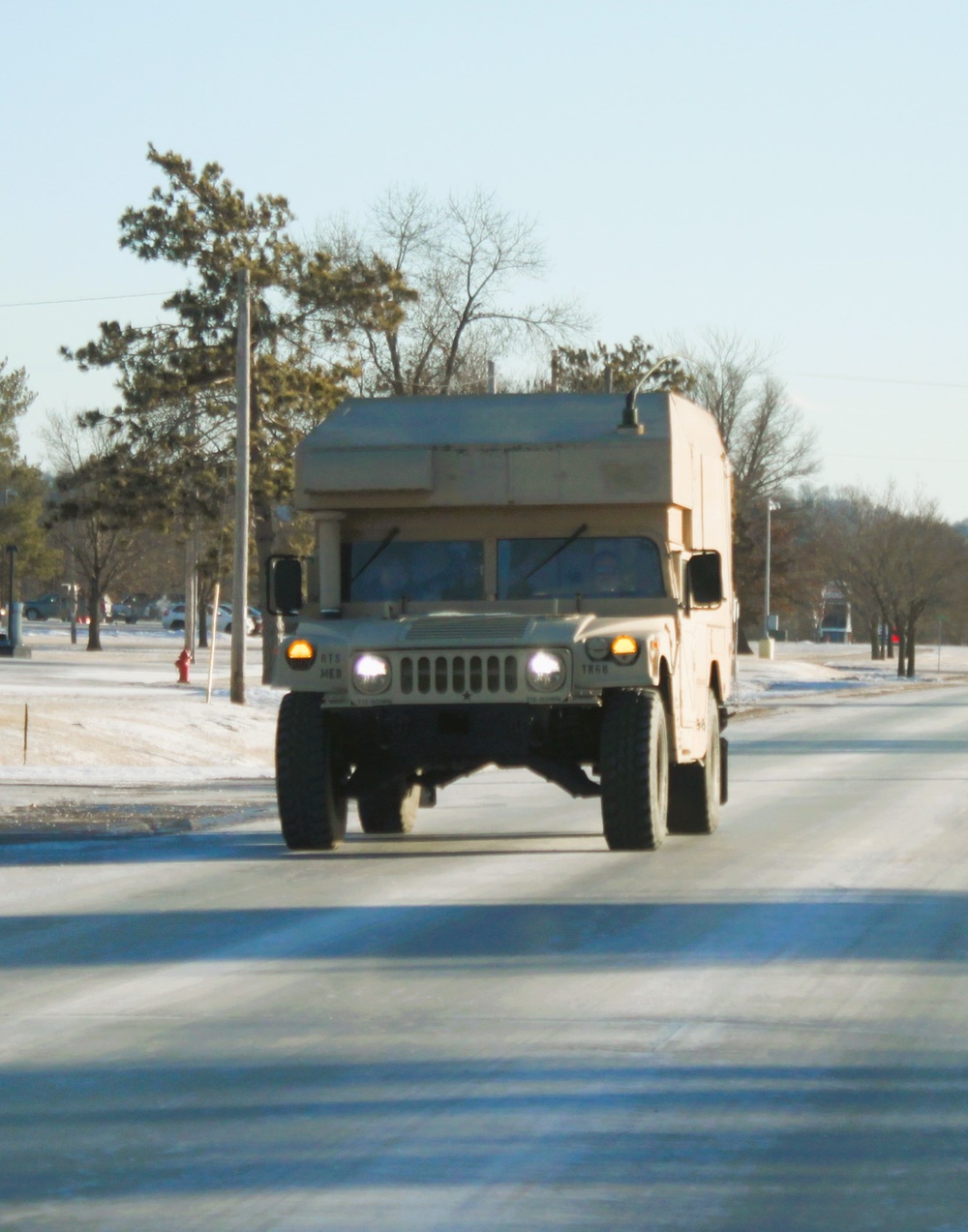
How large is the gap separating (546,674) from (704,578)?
175 cm

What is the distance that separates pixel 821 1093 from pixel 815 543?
97.2 meters

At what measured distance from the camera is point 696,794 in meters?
14.3

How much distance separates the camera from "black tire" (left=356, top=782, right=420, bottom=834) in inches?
571

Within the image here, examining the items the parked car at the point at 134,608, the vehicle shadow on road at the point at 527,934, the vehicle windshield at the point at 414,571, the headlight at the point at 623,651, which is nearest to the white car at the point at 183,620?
the parked car at the point at 134,608

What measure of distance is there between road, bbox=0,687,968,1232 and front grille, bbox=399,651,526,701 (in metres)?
1.13

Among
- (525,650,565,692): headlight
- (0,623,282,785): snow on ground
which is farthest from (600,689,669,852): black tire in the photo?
(0,623,282,785): snow on ground

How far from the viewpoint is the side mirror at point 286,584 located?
13.1m

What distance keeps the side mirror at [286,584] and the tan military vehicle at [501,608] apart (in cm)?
1

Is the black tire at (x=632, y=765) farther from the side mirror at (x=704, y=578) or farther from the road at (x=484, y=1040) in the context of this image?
the side mirror at (x=704, y=578)

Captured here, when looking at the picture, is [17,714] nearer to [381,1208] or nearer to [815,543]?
[381,1208]

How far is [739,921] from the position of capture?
980cm

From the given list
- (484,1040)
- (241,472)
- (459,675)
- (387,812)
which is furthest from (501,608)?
(241,472)

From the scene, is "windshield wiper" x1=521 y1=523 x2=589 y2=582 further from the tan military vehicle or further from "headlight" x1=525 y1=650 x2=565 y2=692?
"headlight" x1=525 y1=650 x2=565 y2=692

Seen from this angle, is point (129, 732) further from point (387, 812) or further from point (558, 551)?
Result: point (558, 551)
